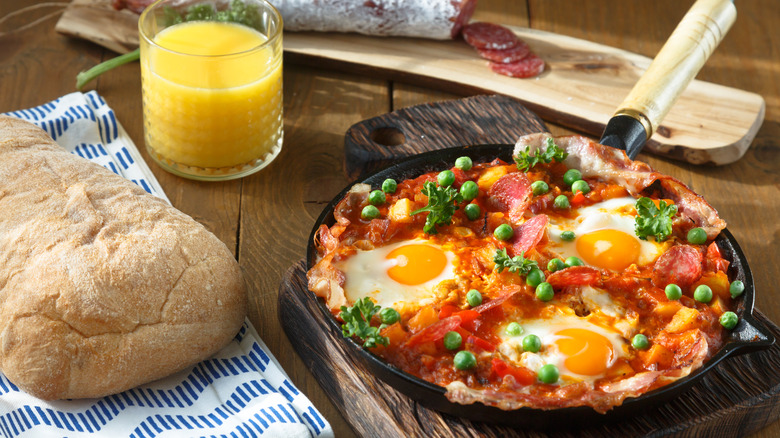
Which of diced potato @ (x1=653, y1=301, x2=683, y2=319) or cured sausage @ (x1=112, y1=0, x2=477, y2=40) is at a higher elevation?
cured sausage @ (x1=112, y1=0, x2=477, y2=40)

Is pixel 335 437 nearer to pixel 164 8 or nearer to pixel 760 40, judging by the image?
pixel 164 8

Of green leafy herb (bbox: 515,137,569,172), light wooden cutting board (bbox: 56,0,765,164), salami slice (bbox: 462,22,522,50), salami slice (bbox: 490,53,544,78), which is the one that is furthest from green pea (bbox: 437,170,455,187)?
salami slice (bbox: 462,22,522,50)

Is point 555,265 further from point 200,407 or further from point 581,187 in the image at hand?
point 200,407

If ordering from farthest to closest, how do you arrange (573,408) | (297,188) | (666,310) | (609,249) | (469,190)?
(297,188)
(469,190)
(609,249)
(666,310)
(573,408)

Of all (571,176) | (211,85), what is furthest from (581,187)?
(211,85)

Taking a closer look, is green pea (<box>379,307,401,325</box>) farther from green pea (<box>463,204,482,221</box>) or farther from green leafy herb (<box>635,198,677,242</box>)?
green leafy herb (<box>635,198,677,242</box>)

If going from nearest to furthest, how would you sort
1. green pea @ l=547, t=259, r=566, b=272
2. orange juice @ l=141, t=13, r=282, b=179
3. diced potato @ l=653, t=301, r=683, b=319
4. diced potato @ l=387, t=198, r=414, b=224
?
1. diced potato @ l=653, t=301, r=683, b=319
2. green pea @ l=547, t=259, r=566, b=272
3. diced potato @ l=387, t=198, r=414, b=224
4. orange juice @ l=141, t=13, r=282, b=179
